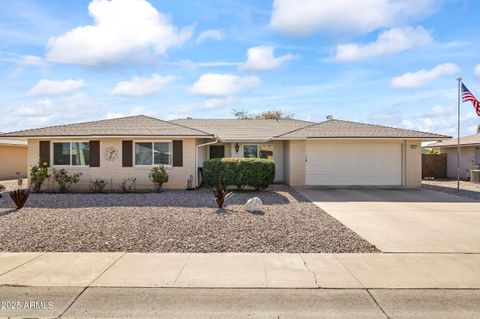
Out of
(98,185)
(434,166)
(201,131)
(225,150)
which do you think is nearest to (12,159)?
(98,185)

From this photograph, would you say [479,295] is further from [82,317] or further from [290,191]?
[290,191]

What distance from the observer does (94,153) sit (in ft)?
55.8

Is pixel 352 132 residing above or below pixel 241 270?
above

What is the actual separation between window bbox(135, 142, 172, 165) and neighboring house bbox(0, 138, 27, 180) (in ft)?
40.0

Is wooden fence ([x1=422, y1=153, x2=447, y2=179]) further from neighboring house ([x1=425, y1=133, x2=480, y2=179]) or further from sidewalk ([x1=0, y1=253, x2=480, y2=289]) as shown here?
sidewalk ([x1=0, y1=253, x2=480, y2=289])

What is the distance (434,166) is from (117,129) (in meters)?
21.6

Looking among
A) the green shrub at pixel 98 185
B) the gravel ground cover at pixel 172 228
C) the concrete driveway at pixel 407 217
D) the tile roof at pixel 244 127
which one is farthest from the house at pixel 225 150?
the gravel ground cover at pixel 172 228

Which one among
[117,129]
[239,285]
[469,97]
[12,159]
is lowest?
[239,285]

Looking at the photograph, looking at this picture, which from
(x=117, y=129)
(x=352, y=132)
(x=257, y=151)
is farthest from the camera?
(x=257, y=151)

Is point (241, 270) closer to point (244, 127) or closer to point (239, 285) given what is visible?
point (239, 285)

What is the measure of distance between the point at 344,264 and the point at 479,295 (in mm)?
1920

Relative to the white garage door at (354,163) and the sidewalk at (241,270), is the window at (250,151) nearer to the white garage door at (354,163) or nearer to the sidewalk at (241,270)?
the white garage door at (354,163)

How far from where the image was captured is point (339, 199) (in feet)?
46.0

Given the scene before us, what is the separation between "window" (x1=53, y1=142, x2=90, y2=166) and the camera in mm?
17188
